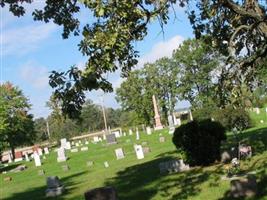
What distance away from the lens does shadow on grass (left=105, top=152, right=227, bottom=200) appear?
14398 mm

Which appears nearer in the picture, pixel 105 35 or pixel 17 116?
pixel 105 35

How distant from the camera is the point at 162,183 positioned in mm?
16516

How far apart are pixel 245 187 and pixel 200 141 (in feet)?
23.9

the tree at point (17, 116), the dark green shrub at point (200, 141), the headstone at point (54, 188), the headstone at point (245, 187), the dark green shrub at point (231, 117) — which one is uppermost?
the tree at point (17, 116)

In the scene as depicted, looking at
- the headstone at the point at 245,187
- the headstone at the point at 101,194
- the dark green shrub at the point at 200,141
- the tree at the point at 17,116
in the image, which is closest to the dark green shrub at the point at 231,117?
the dark green shrub at the point at 200,141

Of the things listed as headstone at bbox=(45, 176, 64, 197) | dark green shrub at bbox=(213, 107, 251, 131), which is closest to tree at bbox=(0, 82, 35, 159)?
dark green shrub at bbox=(213, 107, 251, 131)

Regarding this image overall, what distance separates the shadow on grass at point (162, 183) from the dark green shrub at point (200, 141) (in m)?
0.74

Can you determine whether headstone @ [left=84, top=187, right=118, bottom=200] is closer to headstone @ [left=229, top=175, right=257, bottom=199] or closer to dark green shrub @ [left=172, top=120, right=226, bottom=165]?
headstone @ [left=229, top=175, right=257, bottom=199]

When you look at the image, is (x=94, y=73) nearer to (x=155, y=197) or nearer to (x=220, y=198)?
(x=220, y=198)

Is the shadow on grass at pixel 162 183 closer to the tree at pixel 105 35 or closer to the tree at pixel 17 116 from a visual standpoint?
the tree at pixel 105 35

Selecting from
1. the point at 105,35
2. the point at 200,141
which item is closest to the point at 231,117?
the point at 200,141

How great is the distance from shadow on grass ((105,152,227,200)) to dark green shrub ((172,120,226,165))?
2.43ft

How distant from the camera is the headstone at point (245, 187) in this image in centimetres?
1209

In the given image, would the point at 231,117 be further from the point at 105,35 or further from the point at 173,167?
the point at 105,35
